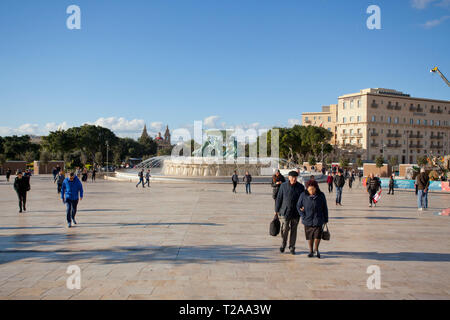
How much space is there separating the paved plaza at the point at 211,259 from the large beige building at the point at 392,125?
6128 cm

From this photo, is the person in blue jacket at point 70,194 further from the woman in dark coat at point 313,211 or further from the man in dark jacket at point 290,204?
the woman in dark coat at point 313,211

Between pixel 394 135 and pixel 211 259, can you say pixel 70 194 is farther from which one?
pixel 394 135

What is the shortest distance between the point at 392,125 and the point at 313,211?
7152 cm

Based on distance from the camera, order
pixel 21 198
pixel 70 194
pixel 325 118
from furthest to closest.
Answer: pixel 325 118 < pixel 21 198 < pixel 70 194

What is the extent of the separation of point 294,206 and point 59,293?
162 inches

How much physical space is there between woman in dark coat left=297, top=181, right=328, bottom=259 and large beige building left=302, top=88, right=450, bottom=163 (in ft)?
218

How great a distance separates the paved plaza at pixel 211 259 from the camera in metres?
4.84

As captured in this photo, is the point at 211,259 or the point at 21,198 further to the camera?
the point at 21,198

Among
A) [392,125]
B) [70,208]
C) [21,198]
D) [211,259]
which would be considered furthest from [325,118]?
[211,259]

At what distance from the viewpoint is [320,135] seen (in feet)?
210

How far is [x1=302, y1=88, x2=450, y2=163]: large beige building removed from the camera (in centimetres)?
6850

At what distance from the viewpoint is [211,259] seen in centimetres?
637

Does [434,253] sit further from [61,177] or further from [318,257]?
[61,177]

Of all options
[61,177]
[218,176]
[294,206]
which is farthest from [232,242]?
[218,176]
